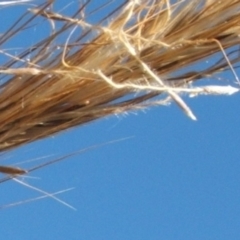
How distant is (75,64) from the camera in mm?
925

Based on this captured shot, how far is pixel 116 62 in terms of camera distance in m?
0.92

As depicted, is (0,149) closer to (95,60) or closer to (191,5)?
(95,60)

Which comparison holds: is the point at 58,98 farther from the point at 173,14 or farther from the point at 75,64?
the point at 173,14

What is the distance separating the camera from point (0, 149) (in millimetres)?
987

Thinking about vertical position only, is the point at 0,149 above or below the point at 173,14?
below

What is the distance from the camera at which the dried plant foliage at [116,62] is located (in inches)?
35.6

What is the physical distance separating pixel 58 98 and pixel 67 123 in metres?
0.04

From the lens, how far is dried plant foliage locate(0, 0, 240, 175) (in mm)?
904

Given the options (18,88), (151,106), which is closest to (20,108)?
(18,88)

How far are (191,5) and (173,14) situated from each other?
0.8 inches

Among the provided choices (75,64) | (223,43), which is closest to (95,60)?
(75,64)

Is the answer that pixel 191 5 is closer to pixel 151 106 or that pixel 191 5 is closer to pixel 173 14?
pixel 173 14

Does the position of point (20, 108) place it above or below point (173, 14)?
below

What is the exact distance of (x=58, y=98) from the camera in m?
0.94
